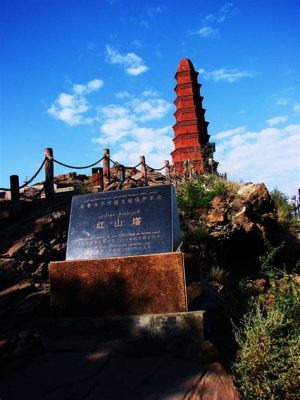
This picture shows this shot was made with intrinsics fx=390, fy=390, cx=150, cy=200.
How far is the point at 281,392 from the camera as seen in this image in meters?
3.31

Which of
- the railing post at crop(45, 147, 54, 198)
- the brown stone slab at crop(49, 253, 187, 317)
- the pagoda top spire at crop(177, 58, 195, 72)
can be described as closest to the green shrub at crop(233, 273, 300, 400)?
the brown stone slab at crop(49, 253, 187, 317)

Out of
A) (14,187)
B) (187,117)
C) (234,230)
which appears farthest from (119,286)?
(187,117)

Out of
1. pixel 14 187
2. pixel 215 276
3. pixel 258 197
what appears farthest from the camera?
pixel 258 197

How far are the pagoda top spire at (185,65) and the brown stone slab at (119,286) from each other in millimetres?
30039

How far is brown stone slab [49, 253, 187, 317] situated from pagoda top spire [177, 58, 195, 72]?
3004 cm

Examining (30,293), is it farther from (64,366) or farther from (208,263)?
(208,263)

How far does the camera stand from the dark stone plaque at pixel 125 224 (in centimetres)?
456

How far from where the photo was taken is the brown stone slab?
13.8 feet

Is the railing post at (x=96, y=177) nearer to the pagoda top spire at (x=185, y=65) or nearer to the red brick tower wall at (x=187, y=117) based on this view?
the red brick tower wall at (x=187, y=117)

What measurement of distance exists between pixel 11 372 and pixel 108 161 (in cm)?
882

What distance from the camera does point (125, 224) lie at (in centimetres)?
479

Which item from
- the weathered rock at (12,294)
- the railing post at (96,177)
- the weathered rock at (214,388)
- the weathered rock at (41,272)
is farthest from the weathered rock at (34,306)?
the railing post at (96,177)

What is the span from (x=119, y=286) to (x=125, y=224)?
31.1 inches

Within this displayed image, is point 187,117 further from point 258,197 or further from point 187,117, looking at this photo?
point 258,197
